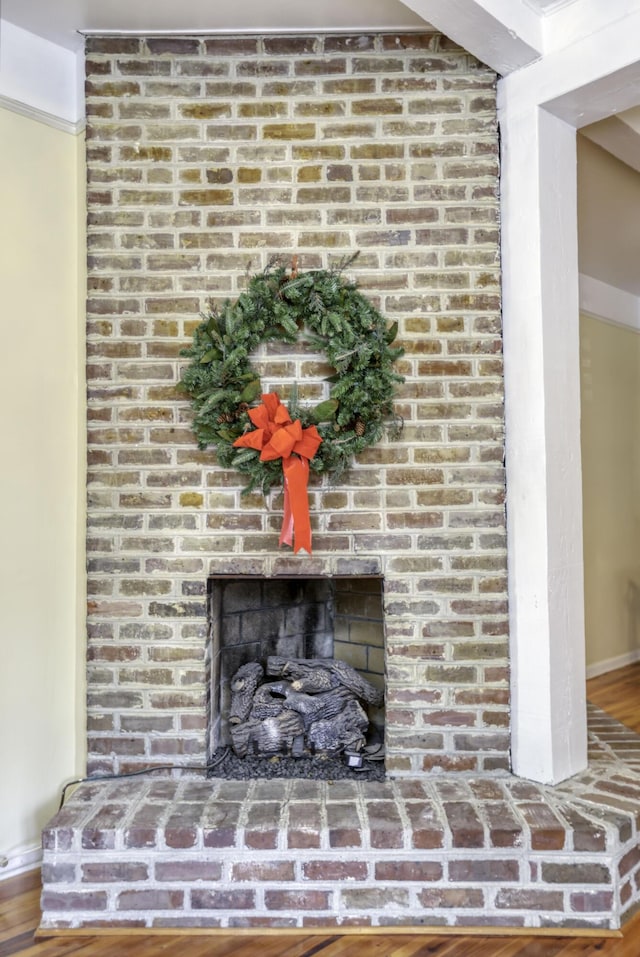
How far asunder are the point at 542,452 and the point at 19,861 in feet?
6.33

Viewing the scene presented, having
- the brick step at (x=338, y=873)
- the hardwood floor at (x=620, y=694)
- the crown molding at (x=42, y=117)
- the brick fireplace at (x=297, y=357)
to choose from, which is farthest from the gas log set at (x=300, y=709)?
the crown molding at (x=42, y=117)

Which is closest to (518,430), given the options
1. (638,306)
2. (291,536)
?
(291,536)

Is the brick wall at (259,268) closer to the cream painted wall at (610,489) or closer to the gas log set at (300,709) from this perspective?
the gas log set at (300,709)

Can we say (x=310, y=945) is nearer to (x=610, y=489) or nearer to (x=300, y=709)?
A: (x=300, y=709)

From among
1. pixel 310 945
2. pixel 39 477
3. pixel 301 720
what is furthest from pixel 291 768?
pixel 39 477

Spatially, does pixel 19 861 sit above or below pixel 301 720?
below

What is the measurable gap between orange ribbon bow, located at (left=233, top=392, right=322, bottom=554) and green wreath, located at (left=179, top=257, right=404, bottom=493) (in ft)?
0.17

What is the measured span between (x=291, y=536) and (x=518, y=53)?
1522 mm

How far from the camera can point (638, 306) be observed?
4727mm

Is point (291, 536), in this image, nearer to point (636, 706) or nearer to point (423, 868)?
point (423, 868)

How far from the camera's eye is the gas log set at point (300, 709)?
2264 mm

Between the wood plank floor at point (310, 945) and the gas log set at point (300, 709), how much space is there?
1.79 feet

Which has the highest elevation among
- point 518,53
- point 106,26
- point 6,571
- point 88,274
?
point 106,26

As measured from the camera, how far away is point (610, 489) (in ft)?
14.3
